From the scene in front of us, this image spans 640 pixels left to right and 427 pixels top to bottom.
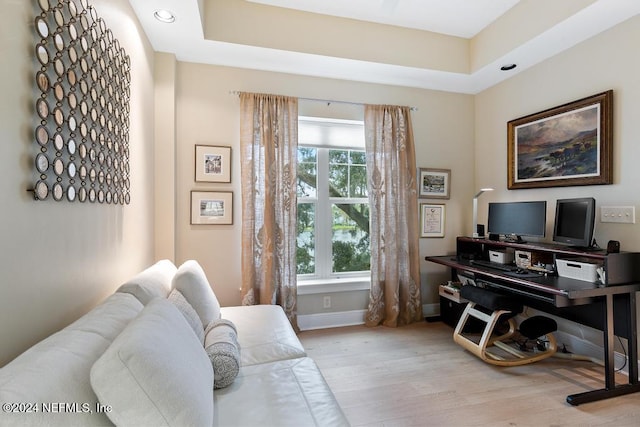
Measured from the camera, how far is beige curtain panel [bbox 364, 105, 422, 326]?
318 centimetres

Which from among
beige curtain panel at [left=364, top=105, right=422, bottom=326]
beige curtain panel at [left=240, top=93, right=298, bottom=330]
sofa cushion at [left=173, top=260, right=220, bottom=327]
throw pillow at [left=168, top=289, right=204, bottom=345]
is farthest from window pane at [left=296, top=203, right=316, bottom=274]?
throw pillow at [left=168, top=289, right=204, bottom=345]

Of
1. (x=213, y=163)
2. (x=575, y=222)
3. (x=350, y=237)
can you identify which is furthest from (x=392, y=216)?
(x=213, y=163)

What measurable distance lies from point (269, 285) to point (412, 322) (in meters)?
1.60

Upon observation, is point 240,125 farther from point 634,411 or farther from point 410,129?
point 634,411

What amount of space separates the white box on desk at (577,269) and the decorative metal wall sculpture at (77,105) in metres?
3.02

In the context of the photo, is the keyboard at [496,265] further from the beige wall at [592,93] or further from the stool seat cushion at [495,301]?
the beige wall at [592,93]

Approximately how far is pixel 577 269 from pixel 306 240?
2.23 metres

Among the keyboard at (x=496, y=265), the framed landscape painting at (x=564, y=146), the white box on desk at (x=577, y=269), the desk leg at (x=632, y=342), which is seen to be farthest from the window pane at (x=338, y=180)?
the desk leg at (x=632, y=342)

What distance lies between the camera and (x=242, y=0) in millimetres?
2551

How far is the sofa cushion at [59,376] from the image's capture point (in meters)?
0.67

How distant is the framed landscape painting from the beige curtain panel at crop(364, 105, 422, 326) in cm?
101

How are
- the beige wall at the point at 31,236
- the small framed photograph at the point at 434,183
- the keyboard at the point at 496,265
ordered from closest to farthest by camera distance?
the beige wall at the point at 31,236 → the keyboard at the point at 496,265 → the small framed photograph at the point at 434,183

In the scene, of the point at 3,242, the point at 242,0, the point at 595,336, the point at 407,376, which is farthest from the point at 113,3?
the point at 595,336

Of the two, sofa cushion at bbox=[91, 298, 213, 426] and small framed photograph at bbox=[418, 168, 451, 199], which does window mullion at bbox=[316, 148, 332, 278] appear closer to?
small framed photograph at bbox=[418, 168, 451, 199]
